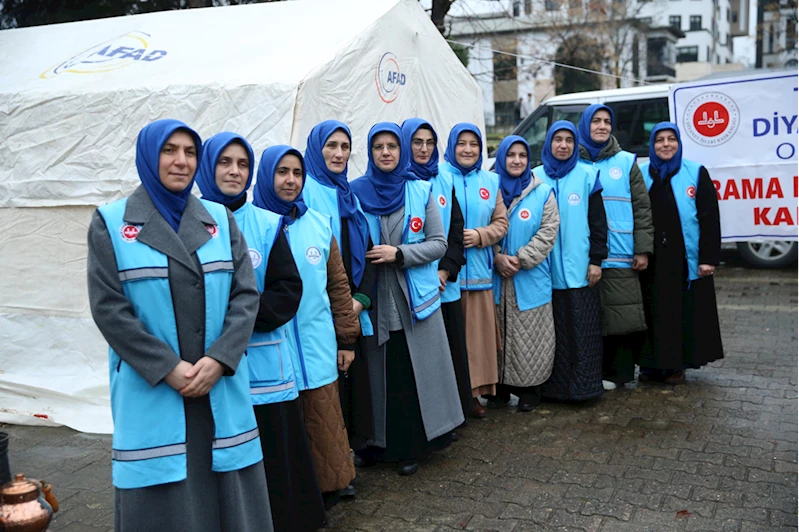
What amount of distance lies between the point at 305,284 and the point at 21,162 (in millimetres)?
3390

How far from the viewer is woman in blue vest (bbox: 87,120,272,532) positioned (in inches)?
98.2

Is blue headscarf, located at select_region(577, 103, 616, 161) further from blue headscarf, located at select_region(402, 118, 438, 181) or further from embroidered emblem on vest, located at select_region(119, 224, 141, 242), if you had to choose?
embroidered emblem on vest, located at select_region(119, 224, 141, 242)

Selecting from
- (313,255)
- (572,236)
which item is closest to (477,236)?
(572,236)

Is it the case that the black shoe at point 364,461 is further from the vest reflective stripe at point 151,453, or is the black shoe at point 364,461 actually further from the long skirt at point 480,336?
the vest reflective stripe at point 151,453

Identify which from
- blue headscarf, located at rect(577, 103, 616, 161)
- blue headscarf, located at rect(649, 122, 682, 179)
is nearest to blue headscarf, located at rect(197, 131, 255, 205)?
blue headscarf, located at rect(577, 103, 616, 161)

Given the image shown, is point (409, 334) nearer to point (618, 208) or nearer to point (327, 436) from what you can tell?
point (327, 436)

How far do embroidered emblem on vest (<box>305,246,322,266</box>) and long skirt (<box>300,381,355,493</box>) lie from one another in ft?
1.84

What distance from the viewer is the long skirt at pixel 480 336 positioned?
4.95 metres

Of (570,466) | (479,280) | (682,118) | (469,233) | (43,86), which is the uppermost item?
(43,86)

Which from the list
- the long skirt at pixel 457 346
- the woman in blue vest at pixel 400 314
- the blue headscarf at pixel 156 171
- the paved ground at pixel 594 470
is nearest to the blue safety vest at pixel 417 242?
the woman in blue vest at pixel 400 314

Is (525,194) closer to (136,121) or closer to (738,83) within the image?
(738,83)

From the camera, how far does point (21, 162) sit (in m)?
5.71

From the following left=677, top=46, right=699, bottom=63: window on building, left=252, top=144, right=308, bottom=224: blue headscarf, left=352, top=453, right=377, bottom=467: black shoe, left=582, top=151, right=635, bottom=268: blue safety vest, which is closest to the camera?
left=252, top=144, right=308, bottom=224: blue headscarf

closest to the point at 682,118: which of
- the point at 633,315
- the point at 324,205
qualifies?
the point at 633,315
